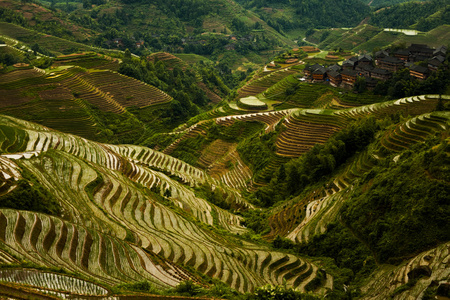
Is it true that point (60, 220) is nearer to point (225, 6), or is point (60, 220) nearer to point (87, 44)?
point (87, 44)

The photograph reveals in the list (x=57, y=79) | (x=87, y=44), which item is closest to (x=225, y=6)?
(x=87, y=44)

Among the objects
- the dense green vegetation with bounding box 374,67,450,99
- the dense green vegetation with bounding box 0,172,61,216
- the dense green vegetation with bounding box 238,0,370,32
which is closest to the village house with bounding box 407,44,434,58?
the dense green vegetation with bounding box 374,67,450,99

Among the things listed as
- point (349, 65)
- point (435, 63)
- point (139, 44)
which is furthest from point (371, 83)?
point (139, 44)

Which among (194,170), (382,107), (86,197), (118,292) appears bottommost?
(194,170)

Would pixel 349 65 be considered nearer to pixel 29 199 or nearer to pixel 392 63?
pixel 392 63

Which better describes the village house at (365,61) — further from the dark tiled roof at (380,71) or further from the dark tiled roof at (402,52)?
the dark tiled roof at (380,71)

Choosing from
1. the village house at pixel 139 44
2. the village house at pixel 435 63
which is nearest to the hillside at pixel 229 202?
the village house at pixel 435 63
